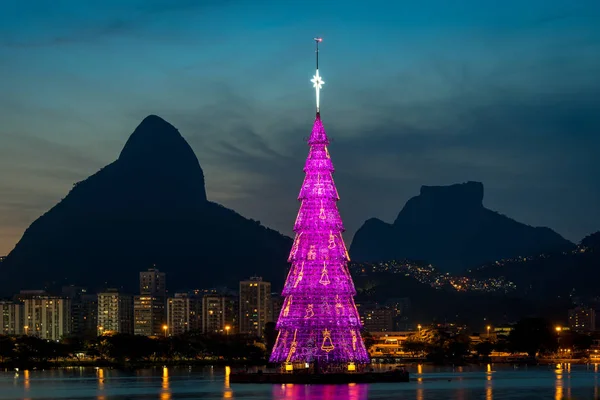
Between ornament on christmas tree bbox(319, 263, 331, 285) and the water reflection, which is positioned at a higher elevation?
ornament on christmas tree bbox(319, 263, 331, 285)

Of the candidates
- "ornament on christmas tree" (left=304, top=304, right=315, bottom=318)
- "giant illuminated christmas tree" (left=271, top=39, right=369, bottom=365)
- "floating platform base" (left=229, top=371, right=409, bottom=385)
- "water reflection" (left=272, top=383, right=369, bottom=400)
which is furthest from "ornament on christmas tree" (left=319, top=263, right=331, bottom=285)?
"water reflection" (left=272, top=383, right=369, bottom=400)

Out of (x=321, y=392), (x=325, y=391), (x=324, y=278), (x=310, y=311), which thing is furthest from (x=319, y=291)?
(x=321, y=392)

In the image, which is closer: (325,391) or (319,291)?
(325,391)

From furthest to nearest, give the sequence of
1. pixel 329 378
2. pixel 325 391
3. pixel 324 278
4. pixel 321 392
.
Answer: pixel 324 278
pixel 329 378
pixel 325 391
pixel 321 392

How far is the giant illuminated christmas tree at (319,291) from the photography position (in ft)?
251

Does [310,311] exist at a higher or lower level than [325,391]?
higher

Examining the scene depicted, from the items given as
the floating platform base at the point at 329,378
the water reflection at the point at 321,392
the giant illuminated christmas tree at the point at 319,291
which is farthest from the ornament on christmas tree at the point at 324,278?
the water reflection at the point at 321,392

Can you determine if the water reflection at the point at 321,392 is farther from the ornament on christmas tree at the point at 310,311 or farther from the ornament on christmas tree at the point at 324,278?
the ornament on christmas tree at the point at 324,278

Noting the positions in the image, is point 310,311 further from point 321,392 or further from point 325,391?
point 321,392

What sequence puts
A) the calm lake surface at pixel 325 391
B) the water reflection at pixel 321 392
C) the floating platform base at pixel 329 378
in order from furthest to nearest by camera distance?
the floating platform base at pixel 329 378 → the calm lake surface at pixel 325 391 → the water reflection at pixel 321 392

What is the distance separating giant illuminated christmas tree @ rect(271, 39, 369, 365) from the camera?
251 ft

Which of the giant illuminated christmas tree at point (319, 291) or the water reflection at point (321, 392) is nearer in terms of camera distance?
the water reflection at point (321, 392)

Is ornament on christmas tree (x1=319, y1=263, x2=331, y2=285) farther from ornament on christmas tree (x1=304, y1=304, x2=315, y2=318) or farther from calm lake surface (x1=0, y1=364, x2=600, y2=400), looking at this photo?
calm lake surface (x1=0, y1=364, x2=600, y2=400)

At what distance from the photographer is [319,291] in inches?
3017
